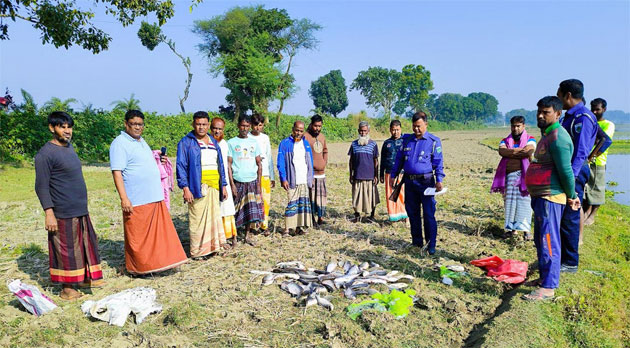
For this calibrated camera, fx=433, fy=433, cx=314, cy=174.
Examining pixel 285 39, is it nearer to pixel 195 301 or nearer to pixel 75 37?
pixel 75 37

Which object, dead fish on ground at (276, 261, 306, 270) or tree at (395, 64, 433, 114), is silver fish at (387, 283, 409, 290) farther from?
tree at (395, 64, 433, 114)

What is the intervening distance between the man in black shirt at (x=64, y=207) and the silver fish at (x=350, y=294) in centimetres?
253

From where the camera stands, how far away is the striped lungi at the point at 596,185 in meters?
5.80

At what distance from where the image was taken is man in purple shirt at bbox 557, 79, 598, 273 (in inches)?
166

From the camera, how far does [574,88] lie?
4.32m

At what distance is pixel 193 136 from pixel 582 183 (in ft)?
14.6

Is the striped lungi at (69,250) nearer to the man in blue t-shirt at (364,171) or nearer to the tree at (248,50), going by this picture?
the man in blue t-shirt at (364,171)

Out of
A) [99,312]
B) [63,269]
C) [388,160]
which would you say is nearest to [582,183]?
[388,160]


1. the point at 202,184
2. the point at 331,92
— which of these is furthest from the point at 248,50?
the point at 331,92

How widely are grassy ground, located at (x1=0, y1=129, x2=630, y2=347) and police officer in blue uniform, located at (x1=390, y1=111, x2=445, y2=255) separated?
521 millimetres

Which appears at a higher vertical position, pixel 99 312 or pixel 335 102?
pixel 335 102

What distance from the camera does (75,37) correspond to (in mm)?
10719

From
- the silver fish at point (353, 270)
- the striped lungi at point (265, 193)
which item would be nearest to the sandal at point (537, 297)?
the silver fish at point (353, 270)

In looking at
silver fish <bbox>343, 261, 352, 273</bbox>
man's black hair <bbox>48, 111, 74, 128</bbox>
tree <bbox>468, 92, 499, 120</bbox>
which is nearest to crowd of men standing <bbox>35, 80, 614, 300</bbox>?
man's black hair <bbox>48, 111, 74, 128</bbox>
